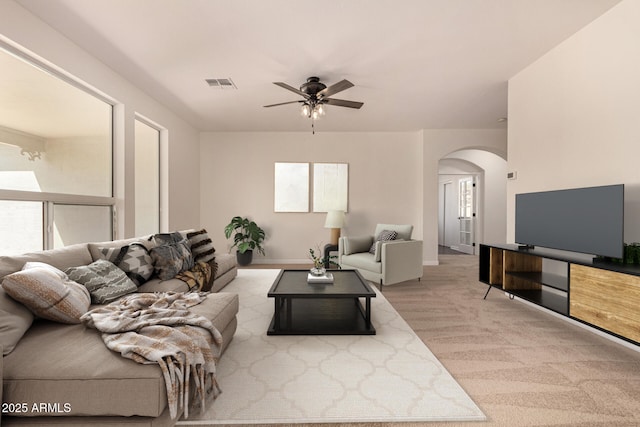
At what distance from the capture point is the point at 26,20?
2.52 meters

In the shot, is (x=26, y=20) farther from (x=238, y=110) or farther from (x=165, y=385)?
(x=165, y=385)

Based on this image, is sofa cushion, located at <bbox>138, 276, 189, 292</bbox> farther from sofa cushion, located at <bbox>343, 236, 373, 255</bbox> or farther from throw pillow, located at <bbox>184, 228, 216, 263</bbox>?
sofa cushion, located at <bbox>343, 236, 373, 255</bbox>

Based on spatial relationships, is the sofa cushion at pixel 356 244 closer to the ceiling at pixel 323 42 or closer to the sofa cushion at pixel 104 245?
the ceiling at pixel 323 42

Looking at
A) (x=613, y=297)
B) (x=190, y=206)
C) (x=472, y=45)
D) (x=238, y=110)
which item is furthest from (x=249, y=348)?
(x=190, y=206)

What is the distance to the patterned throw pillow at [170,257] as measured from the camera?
114 inches

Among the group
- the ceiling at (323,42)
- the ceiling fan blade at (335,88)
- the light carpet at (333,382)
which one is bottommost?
the light carpet at (333,382)

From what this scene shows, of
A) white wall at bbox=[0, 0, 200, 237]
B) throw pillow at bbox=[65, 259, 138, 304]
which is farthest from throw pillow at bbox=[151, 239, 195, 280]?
white wall at bbox=[0, 0, 200, 237]

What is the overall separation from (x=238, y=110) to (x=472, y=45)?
3495 millimetres

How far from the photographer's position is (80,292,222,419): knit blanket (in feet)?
4.59

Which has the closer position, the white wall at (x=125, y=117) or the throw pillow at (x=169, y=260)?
the white wall at (x=125, y=117)

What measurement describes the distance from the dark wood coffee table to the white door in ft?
19.3

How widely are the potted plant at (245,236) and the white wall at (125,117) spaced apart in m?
0.82

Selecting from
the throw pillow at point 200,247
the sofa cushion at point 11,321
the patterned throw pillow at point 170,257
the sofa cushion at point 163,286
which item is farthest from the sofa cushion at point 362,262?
the sofa cushion at point 11,321

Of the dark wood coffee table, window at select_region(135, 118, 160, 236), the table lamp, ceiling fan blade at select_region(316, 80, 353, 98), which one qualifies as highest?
ceiling fan blade at select_region(316, 80, 353, 98)
